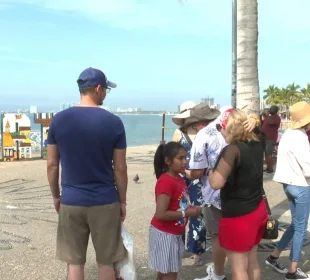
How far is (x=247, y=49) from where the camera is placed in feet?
25.1

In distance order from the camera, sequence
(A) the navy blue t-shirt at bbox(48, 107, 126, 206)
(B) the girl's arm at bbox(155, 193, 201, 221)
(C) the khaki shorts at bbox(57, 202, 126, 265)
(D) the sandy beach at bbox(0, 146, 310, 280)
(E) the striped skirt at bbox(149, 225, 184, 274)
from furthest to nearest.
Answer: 1. (D) the sandy beach at bbox(0, 146, 310, 280)
2. (E) the striped skirt at bbox(149, 225, 184, 274)
3. (B) the girl's arm at bbox(155, 193, 201, 221)
4. (C) the khaki shorts at bbox(57, 202, 126, 265)
5. (A) the navy blue t-shirt at bbox(48, 107, 126, 206)

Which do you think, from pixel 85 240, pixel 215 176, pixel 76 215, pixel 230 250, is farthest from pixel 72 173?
pixel 230 250

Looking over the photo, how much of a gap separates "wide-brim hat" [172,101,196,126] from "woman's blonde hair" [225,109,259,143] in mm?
1329

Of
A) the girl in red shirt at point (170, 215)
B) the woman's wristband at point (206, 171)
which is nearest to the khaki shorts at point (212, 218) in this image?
the woman's wristband at point (206, 171)

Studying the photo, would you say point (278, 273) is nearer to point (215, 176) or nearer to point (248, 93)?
point (215, 176)

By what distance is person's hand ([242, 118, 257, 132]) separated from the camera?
3.27 metres

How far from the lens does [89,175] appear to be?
3.07 meters

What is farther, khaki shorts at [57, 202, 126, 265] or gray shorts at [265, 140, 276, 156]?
gray shorts at [265, 140, 276, 156]

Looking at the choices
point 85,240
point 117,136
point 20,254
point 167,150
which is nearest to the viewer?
point 117,136

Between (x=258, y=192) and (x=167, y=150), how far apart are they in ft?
2.58

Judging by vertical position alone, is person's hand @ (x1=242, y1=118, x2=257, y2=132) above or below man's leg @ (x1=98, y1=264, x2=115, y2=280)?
above

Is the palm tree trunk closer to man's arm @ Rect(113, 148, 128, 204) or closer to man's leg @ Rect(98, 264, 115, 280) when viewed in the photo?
man's arm @ Rect(113, 148, 128, 204)

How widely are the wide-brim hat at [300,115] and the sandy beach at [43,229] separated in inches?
60.1

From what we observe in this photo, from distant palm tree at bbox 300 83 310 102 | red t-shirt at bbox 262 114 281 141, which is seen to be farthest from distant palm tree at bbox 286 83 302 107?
red t-shirt at bbox 262 114 281 141
